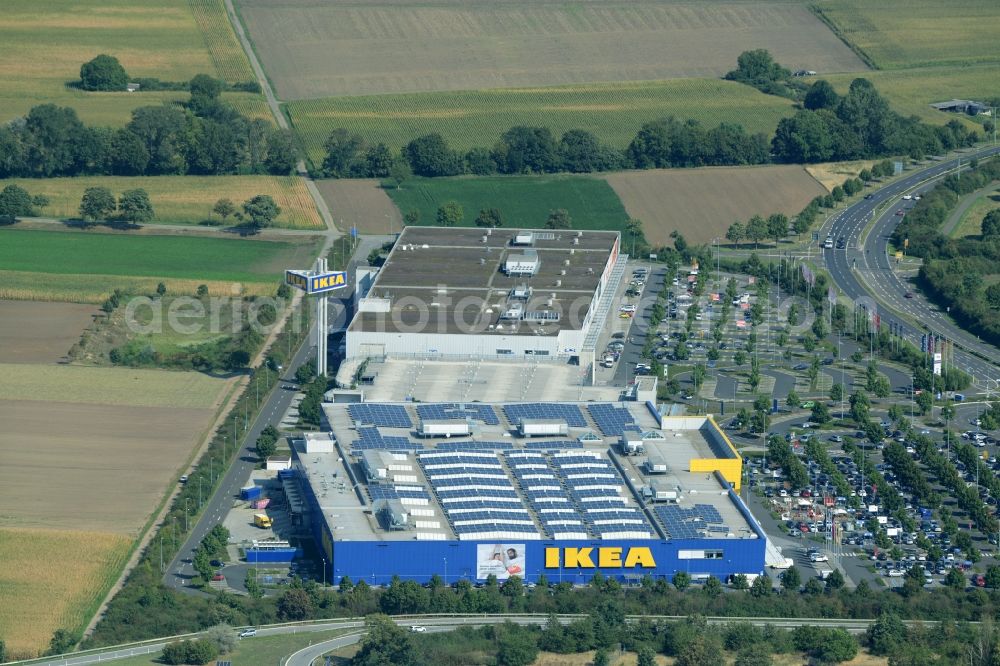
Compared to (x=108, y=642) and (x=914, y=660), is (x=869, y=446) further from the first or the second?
(x=108, y=642)

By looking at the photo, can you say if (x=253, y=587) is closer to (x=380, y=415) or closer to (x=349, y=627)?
(x=349, y=627)

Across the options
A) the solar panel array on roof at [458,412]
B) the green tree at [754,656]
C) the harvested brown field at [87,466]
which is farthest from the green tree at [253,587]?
the green tree at [754,656]

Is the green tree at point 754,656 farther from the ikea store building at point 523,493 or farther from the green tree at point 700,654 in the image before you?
the ikea store building at point 523,493

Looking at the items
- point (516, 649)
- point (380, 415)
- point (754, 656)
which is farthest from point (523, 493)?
point (754, 656)

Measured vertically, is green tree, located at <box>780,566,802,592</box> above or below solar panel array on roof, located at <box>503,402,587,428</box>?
below

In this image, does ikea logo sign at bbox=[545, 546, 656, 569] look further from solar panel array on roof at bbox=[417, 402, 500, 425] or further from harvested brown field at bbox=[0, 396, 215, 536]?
harvested brown field at bbox=[0, 396, 215, 536]

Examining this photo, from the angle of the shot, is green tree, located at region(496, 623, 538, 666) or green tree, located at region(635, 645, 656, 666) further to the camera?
green tree, located at region(496, 623, 538, 666)

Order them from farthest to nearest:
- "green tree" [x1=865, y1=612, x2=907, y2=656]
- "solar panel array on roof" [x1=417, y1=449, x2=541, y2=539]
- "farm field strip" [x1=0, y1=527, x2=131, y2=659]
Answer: "solar panel array on roof" [x1=417, y1=449, x2=541, y2=539] < "farm field strip" [x1=0, y1=527, x2=131, y2=659] < "green tree" [x1=865, y1=612, x2=907, y2=656]

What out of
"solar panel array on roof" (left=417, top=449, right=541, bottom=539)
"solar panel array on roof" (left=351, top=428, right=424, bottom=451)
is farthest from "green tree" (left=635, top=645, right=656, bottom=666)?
"solar panel array on roof" (left=351, top=428, right=424, bottom=451)
